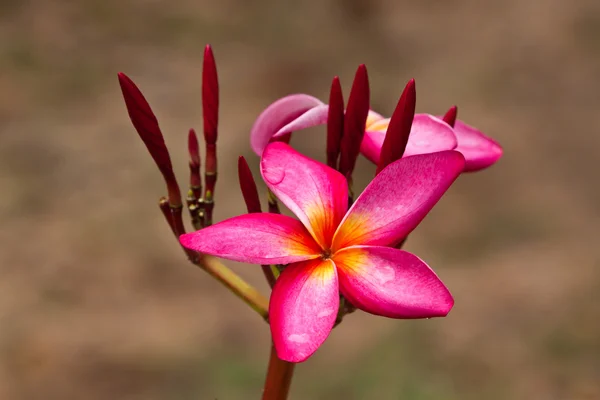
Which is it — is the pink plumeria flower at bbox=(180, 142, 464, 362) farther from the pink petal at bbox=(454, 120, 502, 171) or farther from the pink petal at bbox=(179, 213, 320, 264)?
the pink petal at bbox=(454, 120, 502, 171)

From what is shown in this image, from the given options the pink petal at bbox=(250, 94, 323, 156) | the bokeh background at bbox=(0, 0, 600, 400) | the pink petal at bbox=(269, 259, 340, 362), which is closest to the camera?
the pink petal at bbox=(269, 259, 340, 362)

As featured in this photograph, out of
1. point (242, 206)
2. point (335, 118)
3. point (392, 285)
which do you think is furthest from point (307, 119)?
point (242, 206)

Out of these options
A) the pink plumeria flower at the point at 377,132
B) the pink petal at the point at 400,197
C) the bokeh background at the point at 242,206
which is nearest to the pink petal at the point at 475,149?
the pink plumeria flower at the point at 377,132

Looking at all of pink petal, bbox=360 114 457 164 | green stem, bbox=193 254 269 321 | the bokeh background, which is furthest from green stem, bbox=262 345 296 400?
the bokeh background

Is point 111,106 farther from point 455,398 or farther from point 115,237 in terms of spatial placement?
point 455,398

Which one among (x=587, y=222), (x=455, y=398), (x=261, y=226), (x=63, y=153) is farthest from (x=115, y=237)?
(x=261, y=226)

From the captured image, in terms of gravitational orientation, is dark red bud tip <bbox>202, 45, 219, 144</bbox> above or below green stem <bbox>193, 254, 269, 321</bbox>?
above

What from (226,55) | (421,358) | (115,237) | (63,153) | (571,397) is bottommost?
(571,397)
